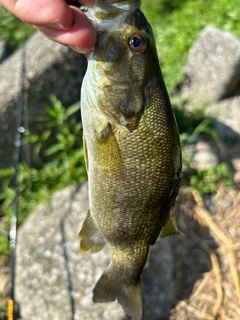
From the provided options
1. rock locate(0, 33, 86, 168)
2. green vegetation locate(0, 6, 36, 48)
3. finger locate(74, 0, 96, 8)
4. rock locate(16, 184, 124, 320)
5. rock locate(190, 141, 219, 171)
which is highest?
finger locate(74, 0, 96, 8)

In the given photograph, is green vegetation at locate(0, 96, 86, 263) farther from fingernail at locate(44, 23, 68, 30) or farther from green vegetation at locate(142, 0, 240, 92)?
fingernail at locate(44, 23, 68, 30)

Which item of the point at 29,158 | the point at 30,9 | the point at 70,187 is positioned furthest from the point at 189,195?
the point at 30,9

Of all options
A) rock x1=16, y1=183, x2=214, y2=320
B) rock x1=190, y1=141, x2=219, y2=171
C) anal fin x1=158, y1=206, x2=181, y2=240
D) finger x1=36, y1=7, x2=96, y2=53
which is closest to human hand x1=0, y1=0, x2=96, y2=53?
finger x1=36, y1=7, x2=96, y2=53

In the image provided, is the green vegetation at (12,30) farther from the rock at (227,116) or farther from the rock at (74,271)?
the rock at (74,271)

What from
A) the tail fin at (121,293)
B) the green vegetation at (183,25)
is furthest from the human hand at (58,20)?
the green vegetation at (183,25)

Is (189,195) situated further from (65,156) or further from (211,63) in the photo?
(211,63)

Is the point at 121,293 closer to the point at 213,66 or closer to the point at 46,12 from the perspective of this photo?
the point at 46,12
